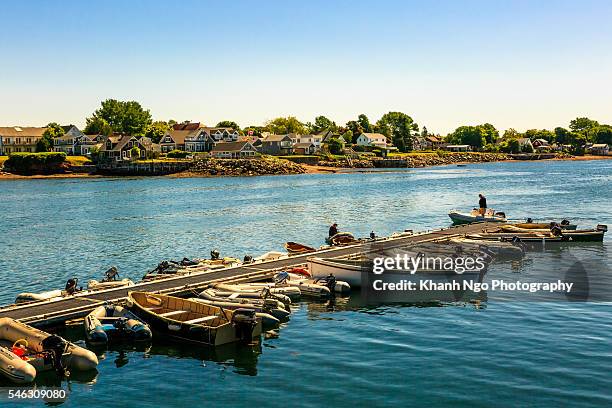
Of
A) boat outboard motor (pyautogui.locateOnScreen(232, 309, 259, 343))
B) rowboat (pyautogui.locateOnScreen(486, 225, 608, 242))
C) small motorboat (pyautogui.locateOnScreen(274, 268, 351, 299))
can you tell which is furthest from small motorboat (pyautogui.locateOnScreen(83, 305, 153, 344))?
rowboat (pyautogui.locateOnScreen(486, 225, 608, 242))

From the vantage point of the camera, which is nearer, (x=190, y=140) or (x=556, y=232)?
(x=556, y=232)

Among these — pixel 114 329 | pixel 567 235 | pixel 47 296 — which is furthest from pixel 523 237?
pixel 47 296

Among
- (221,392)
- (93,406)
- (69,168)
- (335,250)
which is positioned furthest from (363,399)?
(69,168)

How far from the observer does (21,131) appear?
18825cm

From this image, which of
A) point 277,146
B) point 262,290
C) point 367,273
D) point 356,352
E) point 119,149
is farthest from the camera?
point 277,146

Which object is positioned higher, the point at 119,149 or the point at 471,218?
the point at 119,149

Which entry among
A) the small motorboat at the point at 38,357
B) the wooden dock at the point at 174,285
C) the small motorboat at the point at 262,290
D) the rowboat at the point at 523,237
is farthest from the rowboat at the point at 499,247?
the small motorboat at the point at 38,357

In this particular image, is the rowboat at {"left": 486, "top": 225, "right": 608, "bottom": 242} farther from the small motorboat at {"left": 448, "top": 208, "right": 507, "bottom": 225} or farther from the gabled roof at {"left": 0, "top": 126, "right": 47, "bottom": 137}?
the gabled roof at {"left": 0, "top": 126, "right": 47, "bottom": 137}

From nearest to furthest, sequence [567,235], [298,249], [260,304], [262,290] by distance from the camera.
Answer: [260,304]
[262,290]
[298,249]
[567,235]

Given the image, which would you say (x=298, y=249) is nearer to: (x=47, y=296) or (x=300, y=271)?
(x=300, y=271)

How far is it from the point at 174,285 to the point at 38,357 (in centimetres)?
1077

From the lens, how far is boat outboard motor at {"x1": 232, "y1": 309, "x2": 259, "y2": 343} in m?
24.5

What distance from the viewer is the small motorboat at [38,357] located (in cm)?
2064

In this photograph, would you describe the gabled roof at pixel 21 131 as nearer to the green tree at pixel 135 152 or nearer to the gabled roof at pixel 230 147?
the green tree at pixel 135 152
